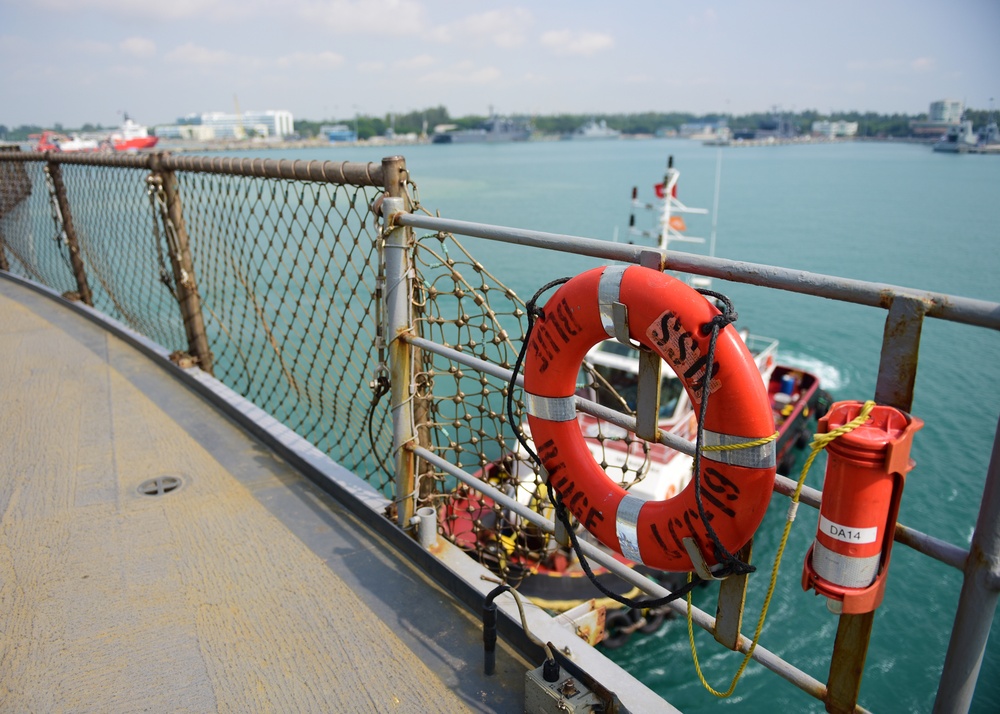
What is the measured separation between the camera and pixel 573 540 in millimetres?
1603

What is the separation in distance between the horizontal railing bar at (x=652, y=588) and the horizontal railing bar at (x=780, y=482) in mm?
297

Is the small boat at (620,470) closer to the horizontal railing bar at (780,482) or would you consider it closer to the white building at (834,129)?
the horizontal railing bar at (780,482)

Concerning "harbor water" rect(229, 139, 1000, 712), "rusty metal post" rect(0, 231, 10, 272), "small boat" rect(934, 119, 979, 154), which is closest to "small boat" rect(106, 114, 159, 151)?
"harbor water" rect(229, 139, 1000, 712)

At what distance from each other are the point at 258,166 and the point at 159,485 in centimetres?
137

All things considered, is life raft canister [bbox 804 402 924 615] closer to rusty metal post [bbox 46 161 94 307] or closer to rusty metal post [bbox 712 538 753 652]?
rusty metal post [bbox 712 538 753 652]

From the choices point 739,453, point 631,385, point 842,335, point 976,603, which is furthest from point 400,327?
point 842,335

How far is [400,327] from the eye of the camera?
7.23 ft

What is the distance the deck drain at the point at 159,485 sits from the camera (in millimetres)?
2693

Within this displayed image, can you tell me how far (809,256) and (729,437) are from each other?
28.5 metres

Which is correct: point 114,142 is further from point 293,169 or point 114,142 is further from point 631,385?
point 293,169

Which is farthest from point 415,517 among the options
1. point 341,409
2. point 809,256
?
point 809,256

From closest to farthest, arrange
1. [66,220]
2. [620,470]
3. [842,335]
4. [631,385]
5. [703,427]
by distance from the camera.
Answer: [703,427] < [66,220] < [620,470] < [631,385] < [842,335]

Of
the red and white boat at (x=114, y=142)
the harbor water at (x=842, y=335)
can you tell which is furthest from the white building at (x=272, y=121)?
the harbor water at (x=842, y=335)

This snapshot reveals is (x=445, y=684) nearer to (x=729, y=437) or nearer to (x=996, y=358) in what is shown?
(x=729, y=437)
